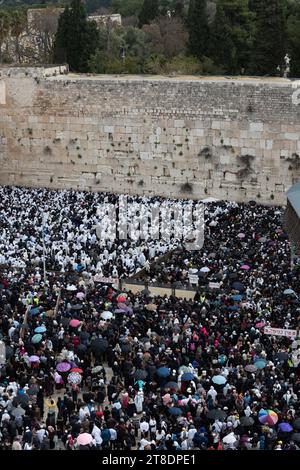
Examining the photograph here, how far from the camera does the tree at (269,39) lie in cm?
3872

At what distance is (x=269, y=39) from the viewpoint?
127 ft

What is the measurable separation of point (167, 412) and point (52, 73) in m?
20.4

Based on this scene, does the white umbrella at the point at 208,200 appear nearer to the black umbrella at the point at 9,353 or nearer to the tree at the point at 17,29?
the black umbrella at the point at 9,353

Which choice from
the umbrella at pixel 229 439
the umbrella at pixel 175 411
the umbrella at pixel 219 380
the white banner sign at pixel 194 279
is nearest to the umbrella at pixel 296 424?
the umbrella at pixel 229 439

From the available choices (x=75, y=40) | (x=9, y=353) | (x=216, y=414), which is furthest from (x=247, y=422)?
(x=75, y=40)

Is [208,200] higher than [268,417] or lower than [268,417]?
lower

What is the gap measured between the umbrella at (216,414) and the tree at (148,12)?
130 ft

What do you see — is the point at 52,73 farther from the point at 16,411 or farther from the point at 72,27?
the point at 16,411

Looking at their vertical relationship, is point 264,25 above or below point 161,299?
above

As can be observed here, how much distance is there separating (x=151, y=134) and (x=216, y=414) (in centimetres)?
1773

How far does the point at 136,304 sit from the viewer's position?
2161 centimetres

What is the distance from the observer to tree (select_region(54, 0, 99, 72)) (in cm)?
3925

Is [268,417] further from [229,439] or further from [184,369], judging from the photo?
Result: [184,369]
